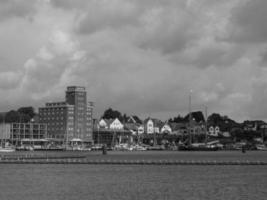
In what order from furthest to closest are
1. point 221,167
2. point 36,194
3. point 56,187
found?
Result: 1. point 221,167
2. point 56,187
3. point 36,194

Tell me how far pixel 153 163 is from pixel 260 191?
49.1 m

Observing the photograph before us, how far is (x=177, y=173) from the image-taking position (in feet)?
362

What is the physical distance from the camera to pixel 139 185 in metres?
88.2

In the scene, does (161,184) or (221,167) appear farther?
(221,167)

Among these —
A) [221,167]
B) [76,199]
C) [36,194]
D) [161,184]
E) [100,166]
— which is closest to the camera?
[76,199]

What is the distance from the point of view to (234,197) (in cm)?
7231

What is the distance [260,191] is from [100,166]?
63.6 metres

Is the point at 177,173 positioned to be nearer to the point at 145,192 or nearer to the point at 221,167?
the point at 221,167

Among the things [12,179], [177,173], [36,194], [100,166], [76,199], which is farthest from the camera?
[100,166]

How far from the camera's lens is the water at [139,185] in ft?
245

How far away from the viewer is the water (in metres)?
74.6

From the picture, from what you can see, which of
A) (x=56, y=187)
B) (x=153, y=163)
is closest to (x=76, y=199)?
(x=56, y=187)

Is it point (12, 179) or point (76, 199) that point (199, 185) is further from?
point (12, 179)

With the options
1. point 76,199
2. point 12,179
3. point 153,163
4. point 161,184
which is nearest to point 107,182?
point 161,184
